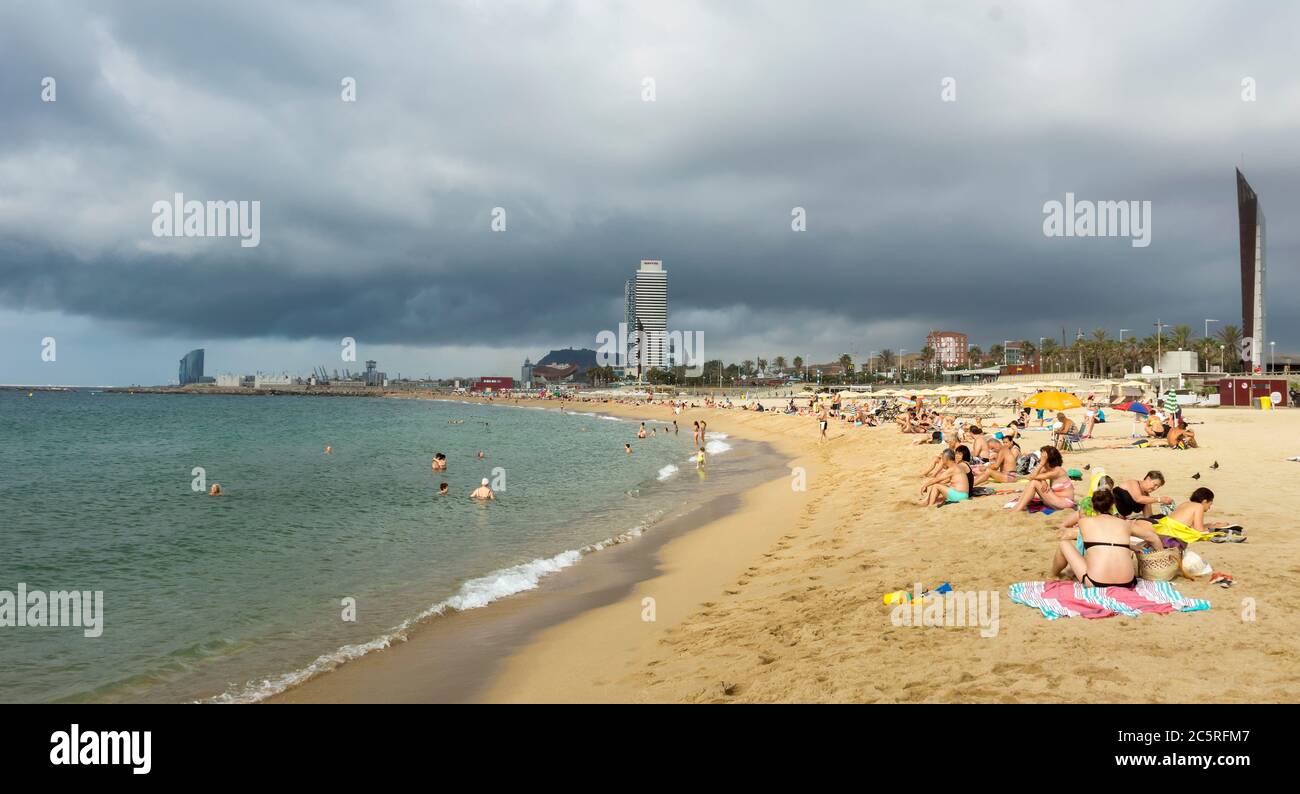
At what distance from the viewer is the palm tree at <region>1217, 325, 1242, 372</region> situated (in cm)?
10284

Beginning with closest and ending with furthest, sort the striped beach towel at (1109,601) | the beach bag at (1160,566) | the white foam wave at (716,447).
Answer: the striped beach towel at (1109,601)
the beach bag at (1160,566)
the white foam wave at (716,447)

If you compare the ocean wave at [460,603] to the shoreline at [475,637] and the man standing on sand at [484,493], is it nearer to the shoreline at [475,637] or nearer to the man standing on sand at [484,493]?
the shoreline at [475,637]

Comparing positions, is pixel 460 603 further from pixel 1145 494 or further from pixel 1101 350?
pixel 1101 350

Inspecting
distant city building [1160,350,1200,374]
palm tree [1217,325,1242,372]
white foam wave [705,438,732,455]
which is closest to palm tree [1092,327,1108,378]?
palm tree [1217,325,1242,372]

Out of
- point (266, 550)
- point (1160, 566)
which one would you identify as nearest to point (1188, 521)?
point (1160, 566)

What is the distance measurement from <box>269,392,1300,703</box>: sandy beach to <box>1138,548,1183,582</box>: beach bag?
156mm

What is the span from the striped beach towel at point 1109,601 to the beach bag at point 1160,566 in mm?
278

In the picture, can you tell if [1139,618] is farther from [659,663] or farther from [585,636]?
[585,636]

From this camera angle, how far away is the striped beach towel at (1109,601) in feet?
21.6

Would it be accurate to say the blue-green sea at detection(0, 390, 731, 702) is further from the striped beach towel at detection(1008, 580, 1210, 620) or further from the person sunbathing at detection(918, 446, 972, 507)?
the striped beach towel at detection(1008, 580, 1210, 620)

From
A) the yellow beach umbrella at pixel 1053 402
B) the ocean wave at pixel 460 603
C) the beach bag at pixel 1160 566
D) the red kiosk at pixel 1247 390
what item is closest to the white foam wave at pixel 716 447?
the yellow beach umbrella at pixel 1053 402

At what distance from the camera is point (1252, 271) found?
9038cm
